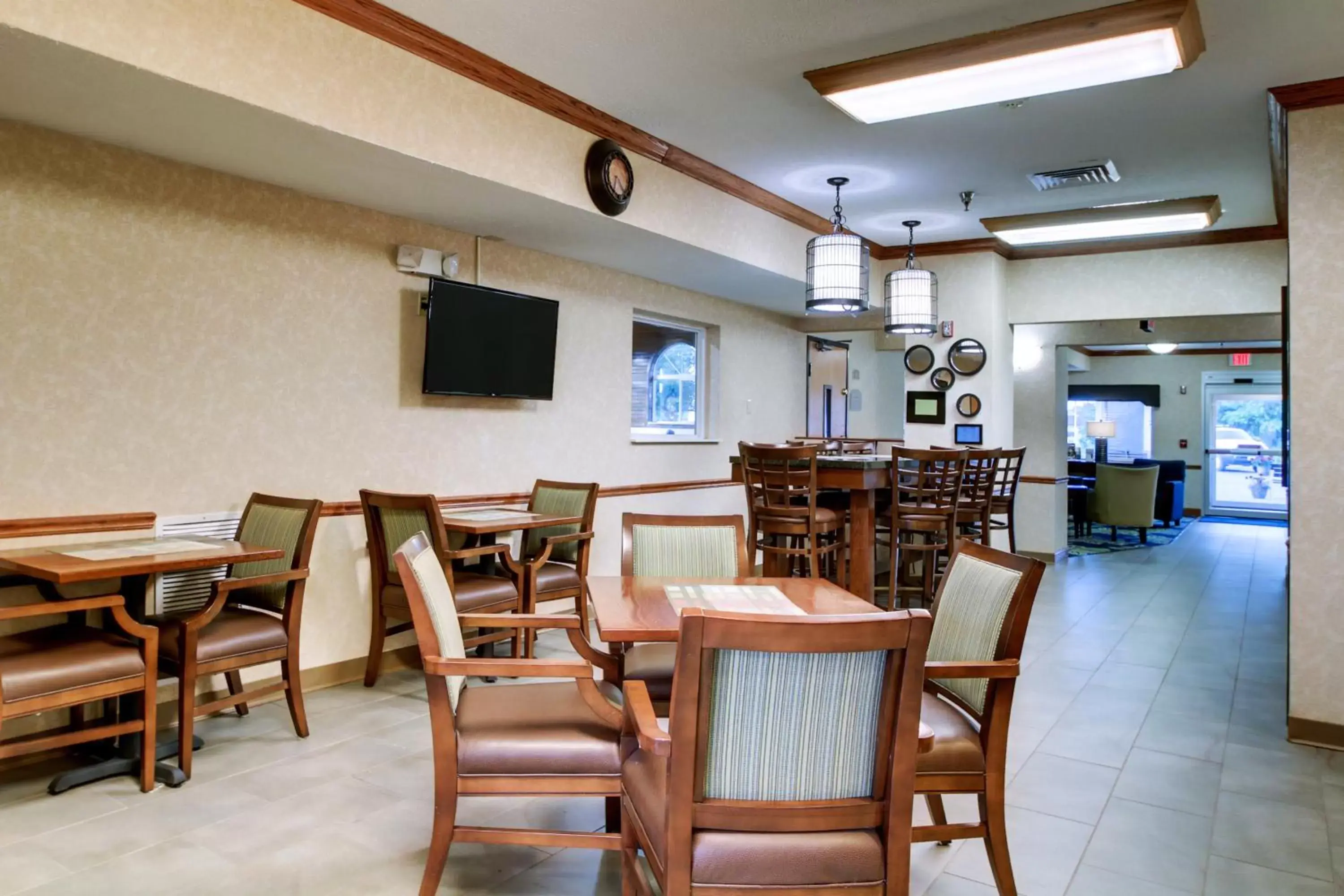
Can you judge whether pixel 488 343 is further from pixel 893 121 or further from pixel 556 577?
pixel 893 121

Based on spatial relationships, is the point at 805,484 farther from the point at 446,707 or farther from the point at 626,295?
the point at 446,707

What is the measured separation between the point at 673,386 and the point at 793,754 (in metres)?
5.21

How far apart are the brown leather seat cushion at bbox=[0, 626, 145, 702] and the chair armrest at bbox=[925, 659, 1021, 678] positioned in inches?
96.9

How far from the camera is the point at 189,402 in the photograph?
3.36 meters

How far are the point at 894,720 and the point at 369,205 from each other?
3478 millimetres

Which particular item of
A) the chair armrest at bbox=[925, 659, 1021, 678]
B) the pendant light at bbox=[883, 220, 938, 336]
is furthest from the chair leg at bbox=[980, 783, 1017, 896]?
the pendant light at bbox=[883, 220, 938, 336]

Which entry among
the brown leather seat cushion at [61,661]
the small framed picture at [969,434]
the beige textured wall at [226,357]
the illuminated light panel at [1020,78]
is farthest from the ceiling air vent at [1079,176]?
the brown leather seat cushion at [61,661]

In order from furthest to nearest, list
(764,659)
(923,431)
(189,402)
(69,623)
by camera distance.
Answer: (923,431) → (189,402) → (69,623) → (764,659)

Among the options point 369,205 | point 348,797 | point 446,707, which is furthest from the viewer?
point 369,205

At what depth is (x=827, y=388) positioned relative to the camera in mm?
8672

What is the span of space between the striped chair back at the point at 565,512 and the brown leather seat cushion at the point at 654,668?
5.95ft

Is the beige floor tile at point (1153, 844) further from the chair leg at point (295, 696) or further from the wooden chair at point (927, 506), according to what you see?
the chair leg at point (295, 696)

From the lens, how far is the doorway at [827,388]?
326 inches

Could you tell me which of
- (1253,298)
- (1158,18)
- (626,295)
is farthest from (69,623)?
(1253,298)
